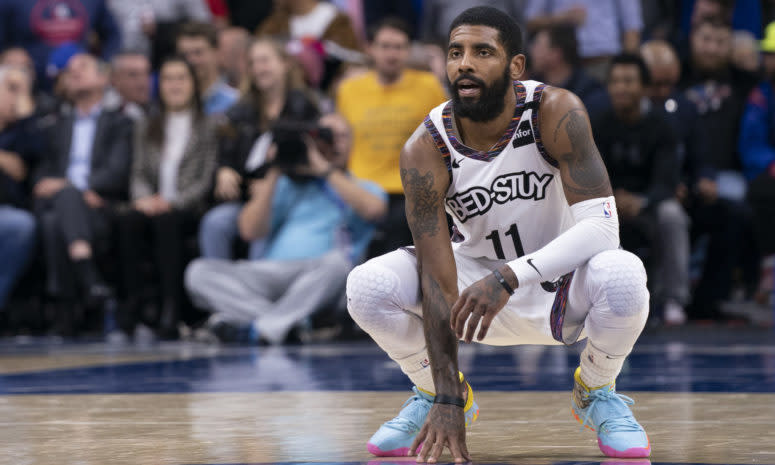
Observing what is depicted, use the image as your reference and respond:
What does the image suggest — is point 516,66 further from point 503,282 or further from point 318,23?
point 318,23

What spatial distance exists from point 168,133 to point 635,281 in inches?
246

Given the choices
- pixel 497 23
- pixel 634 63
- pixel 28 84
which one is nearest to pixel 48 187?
pixel 28 84

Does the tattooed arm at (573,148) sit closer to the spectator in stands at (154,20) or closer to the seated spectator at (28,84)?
the seated spectator at (28,84)

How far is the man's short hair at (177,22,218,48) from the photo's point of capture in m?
Result: 9.38

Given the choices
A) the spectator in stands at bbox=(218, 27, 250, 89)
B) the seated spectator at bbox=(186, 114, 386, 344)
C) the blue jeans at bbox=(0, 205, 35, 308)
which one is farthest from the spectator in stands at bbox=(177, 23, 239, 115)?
the blue jeans at bbox=(0, 205, 35, 308)

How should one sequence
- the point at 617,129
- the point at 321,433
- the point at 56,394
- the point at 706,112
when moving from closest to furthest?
the point at 321,433 < the point at 56,394 < the point at 617,129 < the point at 706,112

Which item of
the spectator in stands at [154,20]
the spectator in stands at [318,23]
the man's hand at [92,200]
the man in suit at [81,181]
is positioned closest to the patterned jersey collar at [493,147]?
the man in suit at [81,181]

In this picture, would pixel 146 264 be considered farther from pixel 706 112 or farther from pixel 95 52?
pixel 706 112

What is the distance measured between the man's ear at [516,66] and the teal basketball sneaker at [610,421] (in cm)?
87

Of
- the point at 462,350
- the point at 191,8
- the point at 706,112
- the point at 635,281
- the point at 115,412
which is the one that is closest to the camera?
the point at 635,281

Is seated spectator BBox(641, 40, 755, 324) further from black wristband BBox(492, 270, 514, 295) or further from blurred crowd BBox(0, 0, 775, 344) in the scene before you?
black wristband BBox(492, 270, 514, 295)

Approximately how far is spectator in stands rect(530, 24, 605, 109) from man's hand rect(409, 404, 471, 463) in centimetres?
566

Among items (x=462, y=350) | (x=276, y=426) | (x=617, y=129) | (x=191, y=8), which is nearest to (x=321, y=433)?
(x=276, y=426)

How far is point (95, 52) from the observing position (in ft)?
35.1
